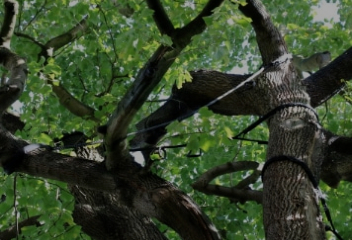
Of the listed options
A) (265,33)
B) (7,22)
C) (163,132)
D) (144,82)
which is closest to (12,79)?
(7,22)

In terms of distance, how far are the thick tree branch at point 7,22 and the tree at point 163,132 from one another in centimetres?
1

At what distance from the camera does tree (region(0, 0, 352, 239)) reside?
3.42m

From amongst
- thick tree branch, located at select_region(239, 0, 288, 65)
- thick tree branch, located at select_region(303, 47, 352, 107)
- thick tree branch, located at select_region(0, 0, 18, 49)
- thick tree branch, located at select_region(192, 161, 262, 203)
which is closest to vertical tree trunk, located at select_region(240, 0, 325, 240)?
thick tree branch, located at select_region(239, 0, 288, 65)

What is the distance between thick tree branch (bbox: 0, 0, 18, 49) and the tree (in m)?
0.01

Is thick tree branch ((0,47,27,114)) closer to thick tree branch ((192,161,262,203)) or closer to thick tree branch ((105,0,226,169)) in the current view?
Result: thick tree branch ((105,0,226,169))

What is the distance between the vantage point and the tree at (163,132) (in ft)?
11.2

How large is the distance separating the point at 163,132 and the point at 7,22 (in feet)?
6.55

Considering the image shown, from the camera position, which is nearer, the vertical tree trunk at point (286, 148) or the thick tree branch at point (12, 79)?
the vertical tree trunk at point (286, 148)

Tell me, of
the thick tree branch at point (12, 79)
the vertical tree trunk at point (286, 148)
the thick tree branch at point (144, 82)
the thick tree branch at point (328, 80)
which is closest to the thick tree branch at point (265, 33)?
the vertical tree trunk at point (286, 148)

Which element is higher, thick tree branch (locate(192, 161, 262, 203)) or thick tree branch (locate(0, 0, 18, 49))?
thick tree branch (locate(0, 0, 18, 49))

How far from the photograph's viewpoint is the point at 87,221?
16.4 ft

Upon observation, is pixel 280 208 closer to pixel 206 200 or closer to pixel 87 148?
pixel 87 148

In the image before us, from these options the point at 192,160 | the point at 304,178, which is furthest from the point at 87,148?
the point at 304,178

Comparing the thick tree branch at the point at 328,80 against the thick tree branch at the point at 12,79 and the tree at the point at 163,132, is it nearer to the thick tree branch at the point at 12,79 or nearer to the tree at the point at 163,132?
the tree at the point at 163,132
